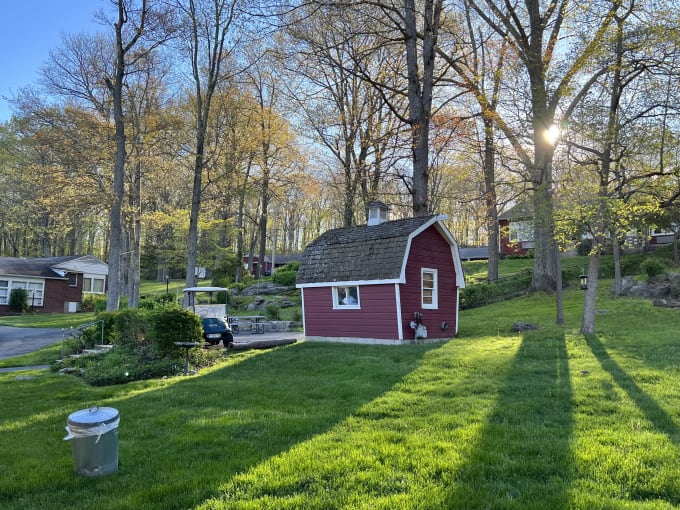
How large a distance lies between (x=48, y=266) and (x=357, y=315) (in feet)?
101

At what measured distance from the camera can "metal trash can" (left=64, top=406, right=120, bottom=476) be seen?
4250 millimetres

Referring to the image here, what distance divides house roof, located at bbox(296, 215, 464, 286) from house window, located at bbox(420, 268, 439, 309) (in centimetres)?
135

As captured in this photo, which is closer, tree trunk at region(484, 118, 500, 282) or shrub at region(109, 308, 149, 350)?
shrub at region(109, 308, 149, 350)

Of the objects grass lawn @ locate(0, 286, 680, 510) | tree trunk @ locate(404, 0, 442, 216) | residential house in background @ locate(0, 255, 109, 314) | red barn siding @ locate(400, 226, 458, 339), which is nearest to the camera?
grass lawn @ locate(0, 286, 680, 510)

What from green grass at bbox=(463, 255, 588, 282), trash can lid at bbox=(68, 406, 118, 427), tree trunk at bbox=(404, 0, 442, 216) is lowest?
trash can lid at bbox=(68, 406, 118, 427)

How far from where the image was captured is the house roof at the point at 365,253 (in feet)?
44.6

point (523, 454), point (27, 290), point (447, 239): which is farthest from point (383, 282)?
point (27, 290)

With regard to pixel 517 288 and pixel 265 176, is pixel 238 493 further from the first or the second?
pixel 265 176

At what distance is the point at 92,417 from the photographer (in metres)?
4.32

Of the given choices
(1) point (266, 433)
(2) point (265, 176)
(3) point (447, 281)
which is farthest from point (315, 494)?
(2) point (265, 176)

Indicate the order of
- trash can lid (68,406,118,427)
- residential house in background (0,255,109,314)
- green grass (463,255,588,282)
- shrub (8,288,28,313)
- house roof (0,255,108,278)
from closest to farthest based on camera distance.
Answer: trash can lid (68,406,118,427)
green grass (463,255,588,282)
shrub (8,288,28,313)
residential house in background (0,255,109,314)
house roof (0,255,108,278)

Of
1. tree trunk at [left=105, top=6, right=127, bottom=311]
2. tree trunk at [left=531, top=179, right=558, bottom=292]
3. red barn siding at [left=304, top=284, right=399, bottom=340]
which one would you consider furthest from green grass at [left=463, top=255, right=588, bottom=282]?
tree trunk at [left=105, top=6, right=127, bottom=311]

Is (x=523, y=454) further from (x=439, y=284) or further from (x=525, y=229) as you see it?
(x=525, y=229)

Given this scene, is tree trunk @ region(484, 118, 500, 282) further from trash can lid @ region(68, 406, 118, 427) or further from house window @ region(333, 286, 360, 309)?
trash can lid @ region(68, 406, 118, 427)
